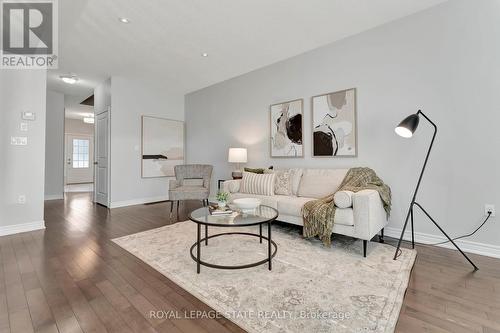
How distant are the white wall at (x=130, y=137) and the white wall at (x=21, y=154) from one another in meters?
1.42

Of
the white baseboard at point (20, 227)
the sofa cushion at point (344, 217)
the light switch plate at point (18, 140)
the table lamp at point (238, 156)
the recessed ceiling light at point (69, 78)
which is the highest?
the recessed ceiling light at point (69, 78)

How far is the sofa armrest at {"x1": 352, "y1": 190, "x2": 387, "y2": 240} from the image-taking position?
2.23m

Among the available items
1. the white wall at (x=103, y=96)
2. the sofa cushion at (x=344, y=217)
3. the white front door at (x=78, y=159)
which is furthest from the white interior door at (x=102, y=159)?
the white front door at (x=78, y=159)

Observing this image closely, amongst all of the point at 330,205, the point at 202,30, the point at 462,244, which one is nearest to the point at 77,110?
the point at 202,30

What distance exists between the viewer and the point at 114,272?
6.60ft

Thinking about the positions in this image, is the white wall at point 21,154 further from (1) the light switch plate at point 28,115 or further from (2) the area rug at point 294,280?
(2) the area rug at point 294,280

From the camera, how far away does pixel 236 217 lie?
7.26ft

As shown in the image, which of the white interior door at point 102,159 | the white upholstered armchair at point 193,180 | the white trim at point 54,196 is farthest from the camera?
the white trim at point 54,196

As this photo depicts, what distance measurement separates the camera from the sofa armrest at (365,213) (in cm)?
223

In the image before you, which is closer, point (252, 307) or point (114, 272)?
point (252, 307)

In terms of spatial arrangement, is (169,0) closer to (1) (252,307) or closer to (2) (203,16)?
(2) (203,16)

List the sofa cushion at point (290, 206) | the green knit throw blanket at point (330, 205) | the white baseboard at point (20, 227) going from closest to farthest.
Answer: the green knit throw blanket at point (330, 205) < the sofa cushion at point (290, 206) < the white baseboard at point (20, 227)

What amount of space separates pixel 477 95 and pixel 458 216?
1287 millimetres

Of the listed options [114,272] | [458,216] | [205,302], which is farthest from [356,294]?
[114,272]
